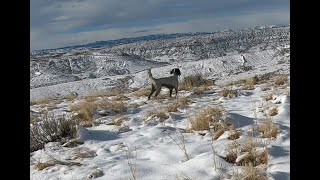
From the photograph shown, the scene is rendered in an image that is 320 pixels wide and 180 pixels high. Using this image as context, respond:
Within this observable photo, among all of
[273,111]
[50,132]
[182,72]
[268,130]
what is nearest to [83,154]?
[50,132]

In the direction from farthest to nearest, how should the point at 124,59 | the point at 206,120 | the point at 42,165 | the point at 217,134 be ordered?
the point at 124,59
the point at 206,120
the point at 217,134
the point at 42,165

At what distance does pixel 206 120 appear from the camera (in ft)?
16.4

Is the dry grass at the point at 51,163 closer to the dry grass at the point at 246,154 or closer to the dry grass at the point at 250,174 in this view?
the dry grass at the point at 246,154

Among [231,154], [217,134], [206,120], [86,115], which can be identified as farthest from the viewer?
[86,115]

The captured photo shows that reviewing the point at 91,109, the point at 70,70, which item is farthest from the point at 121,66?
the point at 91,109

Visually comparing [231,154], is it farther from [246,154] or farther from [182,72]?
[182,72]

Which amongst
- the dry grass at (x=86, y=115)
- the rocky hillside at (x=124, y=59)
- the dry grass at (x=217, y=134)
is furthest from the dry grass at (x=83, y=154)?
the rocky hillside at (x=124, y=59)
